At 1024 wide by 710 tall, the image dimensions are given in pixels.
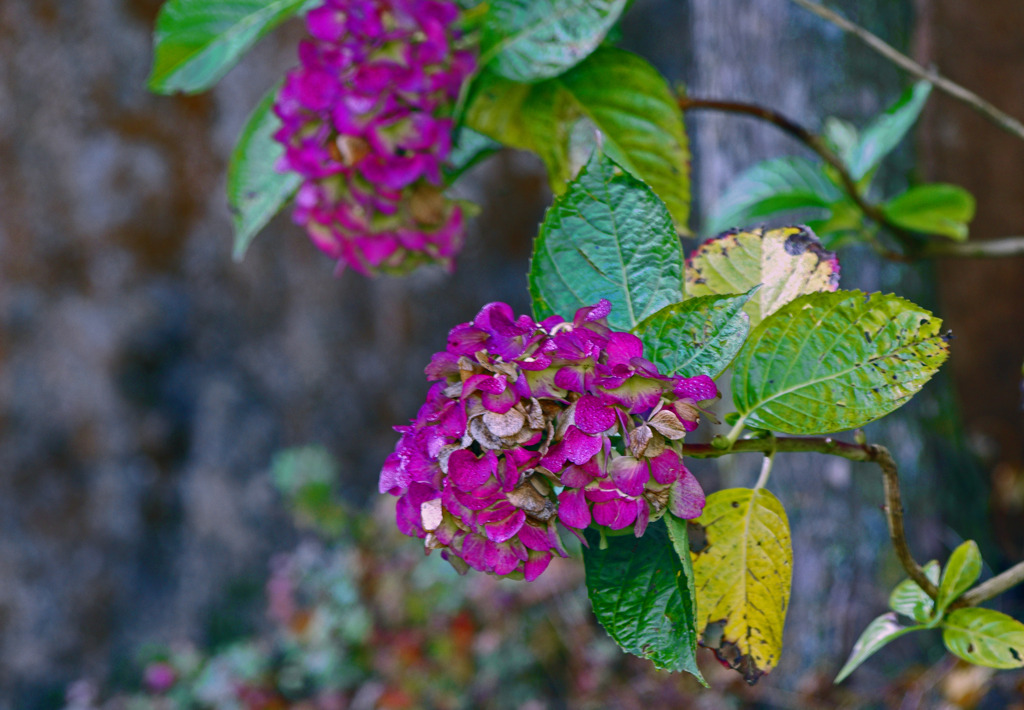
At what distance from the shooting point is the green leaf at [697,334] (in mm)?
329

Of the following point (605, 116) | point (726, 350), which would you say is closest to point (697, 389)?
point (726, 350)

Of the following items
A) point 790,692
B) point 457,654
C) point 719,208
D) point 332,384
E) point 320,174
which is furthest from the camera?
point 332,384

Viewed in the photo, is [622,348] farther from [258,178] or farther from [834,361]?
[258,178]

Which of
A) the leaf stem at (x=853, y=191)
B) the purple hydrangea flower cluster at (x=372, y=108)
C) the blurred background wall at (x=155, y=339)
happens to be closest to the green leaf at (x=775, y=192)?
the leaf stem at (x=853, y=191)

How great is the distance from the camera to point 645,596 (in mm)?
339

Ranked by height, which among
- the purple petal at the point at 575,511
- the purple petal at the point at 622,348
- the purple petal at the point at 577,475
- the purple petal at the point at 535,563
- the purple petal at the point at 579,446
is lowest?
the purple petal at the point at 535,563

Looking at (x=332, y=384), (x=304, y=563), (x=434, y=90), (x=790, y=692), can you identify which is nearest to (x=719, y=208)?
Answer: (x=434, y=90)

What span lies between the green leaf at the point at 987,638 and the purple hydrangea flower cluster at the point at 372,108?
430mm

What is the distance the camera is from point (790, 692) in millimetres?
1245

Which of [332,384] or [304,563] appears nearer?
[304,563]

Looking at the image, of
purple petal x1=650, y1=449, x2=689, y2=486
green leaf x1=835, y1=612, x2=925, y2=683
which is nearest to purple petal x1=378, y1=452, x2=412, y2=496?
purple petal x1=650, y1=449, x2=689, y2=486

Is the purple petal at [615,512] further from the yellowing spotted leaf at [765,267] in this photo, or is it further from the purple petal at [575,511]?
the yellowing spotted leaf at [765,267]

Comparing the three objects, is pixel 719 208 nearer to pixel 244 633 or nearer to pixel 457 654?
pixel 457 654

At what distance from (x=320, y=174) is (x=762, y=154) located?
2.62 feet
